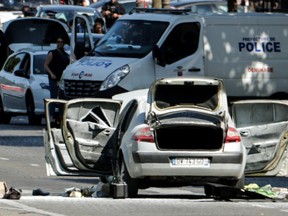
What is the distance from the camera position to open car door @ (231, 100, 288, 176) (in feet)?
55.8

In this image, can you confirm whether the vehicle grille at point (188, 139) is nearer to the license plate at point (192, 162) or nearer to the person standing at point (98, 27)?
the license plate at point (192, 162)

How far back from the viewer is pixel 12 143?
25641 mm

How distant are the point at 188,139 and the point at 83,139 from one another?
1.98 metres

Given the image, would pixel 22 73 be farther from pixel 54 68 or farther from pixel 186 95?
pixel 186 95

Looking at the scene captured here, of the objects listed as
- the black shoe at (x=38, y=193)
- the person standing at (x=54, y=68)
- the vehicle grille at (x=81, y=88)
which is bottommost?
the person standing at (x=54, y=68)

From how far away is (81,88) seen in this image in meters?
25.2

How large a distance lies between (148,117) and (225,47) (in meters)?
9.88

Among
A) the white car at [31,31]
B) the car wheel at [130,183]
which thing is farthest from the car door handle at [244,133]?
the white car at [31,31]

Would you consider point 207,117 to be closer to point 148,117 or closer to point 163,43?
point 148,117

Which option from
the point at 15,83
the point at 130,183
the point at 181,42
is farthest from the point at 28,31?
the point at 130,183

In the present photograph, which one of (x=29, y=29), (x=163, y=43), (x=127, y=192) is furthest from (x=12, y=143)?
(x=29, y=29)

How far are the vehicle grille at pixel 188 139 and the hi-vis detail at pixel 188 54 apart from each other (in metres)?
8.87

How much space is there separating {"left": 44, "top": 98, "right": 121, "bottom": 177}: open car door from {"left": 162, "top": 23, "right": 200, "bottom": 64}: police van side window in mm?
7907

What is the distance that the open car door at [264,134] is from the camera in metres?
17.0
